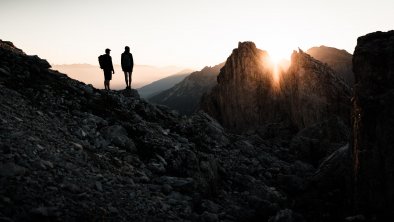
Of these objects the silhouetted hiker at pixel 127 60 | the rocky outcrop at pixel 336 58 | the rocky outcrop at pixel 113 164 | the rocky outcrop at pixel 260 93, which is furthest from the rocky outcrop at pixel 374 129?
the rocky outcrop at pixel 336 58

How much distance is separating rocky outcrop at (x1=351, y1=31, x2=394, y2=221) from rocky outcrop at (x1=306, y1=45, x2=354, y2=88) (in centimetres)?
11992

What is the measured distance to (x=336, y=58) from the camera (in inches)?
6033

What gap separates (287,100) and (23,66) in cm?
6633

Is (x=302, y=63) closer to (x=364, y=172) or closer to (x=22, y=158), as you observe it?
(x=364, y=172)

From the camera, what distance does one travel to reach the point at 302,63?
6562 centimetres

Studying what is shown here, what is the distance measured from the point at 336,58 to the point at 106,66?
5589 inches

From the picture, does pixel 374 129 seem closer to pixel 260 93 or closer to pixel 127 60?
pixel 127 60

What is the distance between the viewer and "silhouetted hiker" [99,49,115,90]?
997 inches

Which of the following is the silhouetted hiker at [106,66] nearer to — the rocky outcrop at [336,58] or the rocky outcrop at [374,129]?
the rocky outcrop at [374,129]

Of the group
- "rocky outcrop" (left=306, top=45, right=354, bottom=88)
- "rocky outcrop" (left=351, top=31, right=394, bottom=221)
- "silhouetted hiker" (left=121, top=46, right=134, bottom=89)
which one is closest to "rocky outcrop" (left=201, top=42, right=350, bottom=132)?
"silhouetted hiker" (left=121, top=46, right=134, bottom=89)

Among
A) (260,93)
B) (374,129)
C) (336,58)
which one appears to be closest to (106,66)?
(374,129)

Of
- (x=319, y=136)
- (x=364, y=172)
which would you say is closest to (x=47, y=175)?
(x=364, y=172)

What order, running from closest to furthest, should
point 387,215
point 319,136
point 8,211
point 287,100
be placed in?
point 8,211, point 387,215, point 319,136, point 287,100

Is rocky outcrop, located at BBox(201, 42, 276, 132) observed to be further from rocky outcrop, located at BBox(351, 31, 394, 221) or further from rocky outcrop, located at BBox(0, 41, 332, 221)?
rocky outcrop, located at BBox(351, 31, 394, 221)
